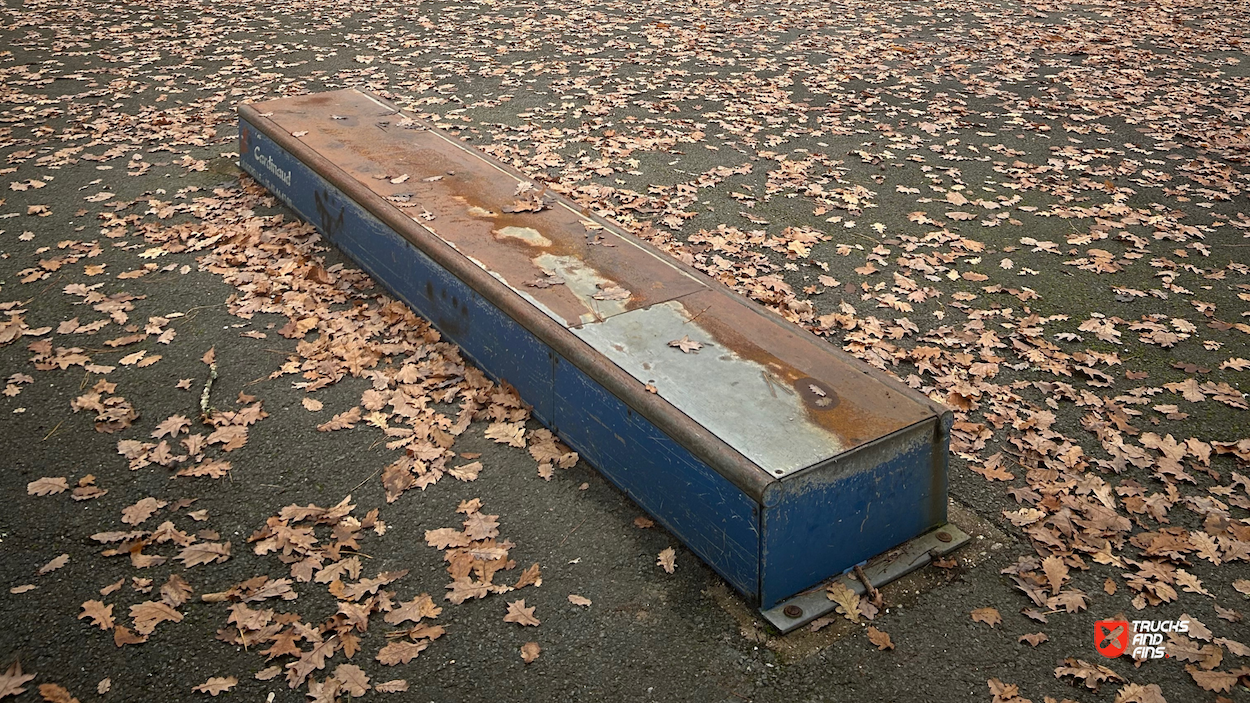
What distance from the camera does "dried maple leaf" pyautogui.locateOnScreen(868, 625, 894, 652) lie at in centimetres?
378

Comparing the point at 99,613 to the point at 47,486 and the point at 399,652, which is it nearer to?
the point at 47,486

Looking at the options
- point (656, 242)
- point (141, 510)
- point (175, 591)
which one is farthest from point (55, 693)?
point (656, 242)

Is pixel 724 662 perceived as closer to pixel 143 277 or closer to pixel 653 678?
pixel 653 678

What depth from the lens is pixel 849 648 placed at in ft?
12.4

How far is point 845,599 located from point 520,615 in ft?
4.44

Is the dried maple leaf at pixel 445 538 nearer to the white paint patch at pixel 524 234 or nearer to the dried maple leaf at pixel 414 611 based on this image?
the dried maple leaf at pixel 414 611

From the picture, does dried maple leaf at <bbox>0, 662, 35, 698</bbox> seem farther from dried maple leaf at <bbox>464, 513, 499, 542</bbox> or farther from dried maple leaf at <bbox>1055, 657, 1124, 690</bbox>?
dried maple leaf at <bbox>1055, 657, 1124, 690</bbox>

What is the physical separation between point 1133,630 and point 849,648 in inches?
45.8

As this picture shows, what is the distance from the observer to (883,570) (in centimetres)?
413

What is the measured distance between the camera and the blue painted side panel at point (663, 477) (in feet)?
12.6

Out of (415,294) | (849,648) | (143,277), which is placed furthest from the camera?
(143,277)

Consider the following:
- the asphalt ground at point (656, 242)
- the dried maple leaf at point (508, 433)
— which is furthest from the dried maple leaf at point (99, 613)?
the dried maple leaf at point (508, 433)

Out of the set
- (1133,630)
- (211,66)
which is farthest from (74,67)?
(1133,630)

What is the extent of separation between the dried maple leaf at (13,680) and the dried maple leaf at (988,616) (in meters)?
3.72
